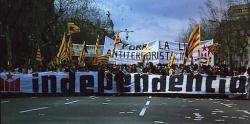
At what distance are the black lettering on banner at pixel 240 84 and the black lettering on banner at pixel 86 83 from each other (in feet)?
24.7

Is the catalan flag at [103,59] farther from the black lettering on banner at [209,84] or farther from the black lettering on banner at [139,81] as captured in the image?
the black lettering on banner at [209,84]

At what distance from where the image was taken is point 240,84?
33.0 meters

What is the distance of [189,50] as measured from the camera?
35.4 meters

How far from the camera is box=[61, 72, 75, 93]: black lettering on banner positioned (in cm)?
3475

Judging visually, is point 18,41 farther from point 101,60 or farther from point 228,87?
point 228,87

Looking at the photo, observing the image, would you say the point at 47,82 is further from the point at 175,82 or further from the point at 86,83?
the point at 175,82

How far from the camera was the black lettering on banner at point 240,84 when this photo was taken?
3291cm

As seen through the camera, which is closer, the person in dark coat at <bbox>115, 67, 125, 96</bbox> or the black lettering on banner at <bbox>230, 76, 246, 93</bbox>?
the black lettering on banner at <bbox>230, 76, 246, 93</bbox>

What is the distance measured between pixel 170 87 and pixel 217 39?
117 ft

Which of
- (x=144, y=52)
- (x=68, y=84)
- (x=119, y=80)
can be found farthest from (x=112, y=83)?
(x=144, y=52)

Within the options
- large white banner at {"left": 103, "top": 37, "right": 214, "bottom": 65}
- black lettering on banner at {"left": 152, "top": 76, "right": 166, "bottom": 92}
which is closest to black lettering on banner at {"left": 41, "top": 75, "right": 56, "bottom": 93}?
black lettering on banner at {"left": 152, "top": 76, "right": 166, "bottom": 92}

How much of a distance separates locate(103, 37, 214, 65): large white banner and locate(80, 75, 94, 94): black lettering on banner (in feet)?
25.2

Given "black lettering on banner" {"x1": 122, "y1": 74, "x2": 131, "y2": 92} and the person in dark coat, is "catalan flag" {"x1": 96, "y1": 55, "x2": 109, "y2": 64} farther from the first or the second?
the person in dark coat

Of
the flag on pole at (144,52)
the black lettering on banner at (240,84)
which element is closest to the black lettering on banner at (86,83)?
the black lettering on banner at (240,84)
